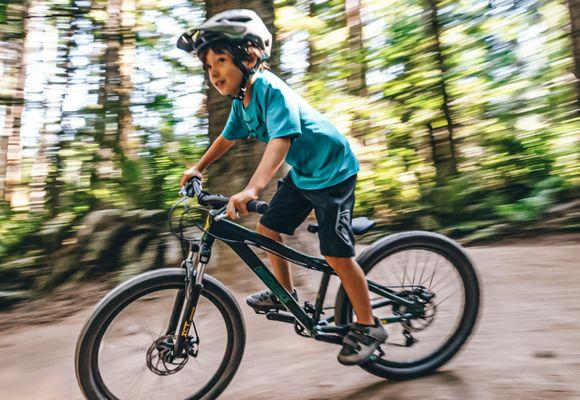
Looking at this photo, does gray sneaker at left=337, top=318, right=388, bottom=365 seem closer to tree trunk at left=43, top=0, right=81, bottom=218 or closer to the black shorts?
the black shorts

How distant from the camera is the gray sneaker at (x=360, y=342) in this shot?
9.14 feet

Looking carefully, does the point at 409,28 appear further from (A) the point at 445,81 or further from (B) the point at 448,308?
(B) the point at 448,308

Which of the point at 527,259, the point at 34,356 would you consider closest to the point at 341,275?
the point at 34,356

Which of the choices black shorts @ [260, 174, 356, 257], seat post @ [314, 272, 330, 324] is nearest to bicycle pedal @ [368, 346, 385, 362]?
seat post @ [314, 272, 330, 324]

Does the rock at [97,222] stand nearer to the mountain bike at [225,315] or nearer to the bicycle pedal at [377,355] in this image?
the mountain bike at [225,315]

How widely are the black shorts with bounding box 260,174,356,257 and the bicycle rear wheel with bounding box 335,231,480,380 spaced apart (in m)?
0.40

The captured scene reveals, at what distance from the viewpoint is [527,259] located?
16.7 feet

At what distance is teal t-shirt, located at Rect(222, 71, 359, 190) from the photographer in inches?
103

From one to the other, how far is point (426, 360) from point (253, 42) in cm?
205

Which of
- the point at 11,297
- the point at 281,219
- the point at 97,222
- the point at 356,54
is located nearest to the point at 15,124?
the point at 97,222

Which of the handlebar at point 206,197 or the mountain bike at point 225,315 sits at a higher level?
the handlebar at point 206,197

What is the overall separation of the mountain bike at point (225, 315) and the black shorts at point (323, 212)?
96 millimetres

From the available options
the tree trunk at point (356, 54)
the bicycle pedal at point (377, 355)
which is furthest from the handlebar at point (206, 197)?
the tree trunk at point (356, 54)

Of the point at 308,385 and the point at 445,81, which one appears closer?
the point at 308,385
